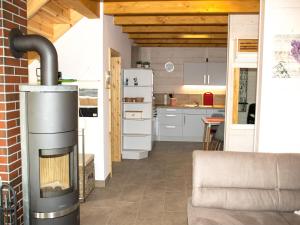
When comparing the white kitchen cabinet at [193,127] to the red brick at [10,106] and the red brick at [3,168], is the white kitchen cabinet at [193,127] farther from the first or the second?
the red brick at [3,168]

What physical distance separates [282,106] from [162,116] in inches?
196

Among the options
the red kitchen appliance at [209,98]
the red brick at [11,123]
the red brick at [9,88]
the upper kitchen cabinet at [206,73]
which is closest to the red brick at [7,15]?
the red brick at [9,88]

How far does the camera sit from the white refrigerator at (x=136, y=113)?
21.1 ft

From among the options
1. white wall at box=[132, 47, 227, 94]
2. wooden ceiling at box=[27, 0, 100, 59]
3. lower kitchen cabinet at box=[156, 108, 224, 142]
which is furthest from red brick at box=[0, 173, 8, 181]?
white wall at box=[132, 47, 227, 94]

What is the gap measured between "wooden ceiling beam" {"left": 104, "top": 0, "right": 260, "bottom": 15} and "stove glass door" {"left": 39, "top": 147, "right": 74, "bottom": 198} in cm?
259

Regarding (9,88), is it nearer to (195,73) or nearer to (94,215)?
(94,215)

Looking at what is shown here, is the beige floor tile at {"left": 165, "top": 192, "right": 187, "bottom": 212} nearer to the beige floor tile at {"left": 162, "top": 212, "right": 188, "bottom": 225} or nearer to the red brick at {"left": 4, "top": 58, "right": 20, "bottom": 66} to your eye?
the beige floor tile at {"left": 162, "top": 212, "right": 188, "bottom": 225}

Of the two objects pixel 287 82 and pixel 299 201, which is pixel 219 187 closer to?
pixel 299 201

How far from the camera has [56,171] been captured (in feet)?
9.26

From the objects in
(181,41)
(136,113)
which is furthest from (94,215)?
(181,41)

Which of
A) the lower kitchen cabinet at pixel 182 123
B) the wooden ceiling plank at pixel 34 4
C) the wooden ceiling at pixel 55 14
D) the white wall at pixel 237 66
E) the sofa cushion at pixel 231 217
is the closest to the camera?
the sofa cushion at pixel 231 217

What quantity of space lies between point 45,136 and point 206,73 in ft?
20.6

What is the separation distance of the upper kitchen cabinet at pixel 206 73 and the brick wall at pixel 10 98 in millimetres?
5947

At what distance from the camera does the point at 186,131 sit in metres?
8.22
